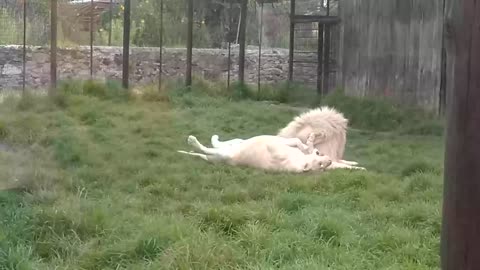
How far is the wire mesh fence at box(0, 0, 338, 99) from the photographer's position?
1191cm

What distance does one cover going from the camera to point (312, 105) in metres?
12.3

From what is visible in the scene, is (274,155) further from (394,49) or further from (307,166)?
(394,49)

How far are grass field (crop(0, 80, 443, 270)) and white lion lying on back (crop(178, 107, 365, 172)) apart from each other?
10.1 inches

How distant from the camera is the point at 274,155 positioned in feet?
22.2

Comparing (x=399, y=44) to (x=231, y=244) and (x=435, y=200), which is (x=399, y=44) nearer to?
(x=435, y=200)

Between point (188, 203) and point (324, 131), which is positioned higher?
point (324, 131)

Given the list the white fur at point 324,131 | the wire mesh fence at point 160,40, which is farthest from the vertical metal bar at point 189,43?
the white fur at point 324,131

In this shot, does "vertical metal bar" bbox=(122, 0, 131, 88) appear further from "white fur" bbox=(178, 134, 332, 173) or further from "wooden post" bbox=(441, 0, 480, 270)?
"wooden post" bbox=(441, 0, 480, 270)

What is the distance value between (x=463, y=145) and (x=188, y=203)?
3633 mm

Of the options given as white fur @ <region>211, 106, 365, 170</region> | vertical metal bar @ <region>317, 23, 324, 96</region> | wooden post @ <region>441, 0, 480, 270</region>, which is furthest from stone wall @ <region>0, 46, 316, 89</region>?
wooden post @ <region>441, 0, 480, 270</region>

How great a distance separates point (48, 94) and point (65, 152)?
156 inches

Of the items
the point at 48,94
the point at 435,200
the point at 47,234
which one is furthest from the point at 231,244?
the point at 48,94

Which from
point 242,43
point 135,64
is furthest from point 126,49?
point 242,43

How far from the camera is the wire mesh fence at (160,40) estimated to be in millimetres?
11906
